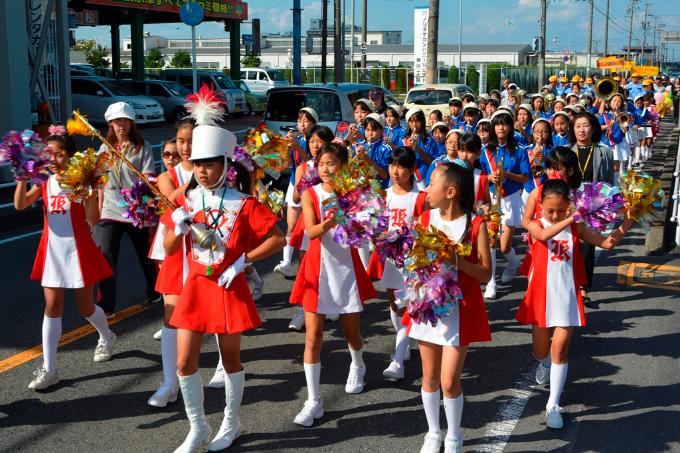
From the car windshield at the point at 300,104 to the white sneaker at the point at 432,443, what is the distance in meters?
9.75

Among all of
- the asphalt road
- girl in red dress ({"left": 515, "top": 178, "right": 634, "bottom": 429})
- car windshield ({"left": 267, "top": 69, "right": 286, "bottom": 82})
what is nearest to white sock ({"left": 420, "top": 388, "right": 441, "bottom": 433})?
the asphalt road

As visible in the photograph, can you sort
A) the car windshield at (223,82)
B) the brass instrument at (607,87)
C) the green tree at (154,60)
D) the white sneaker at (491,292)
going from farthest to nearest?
1. the green tree at (154,60)
2. the car windshield at (223,82)
3. the brass instrument at (607,87)
4. the white sneaker at (491,292)

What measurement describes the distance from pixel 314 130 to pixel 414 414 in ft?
8.72

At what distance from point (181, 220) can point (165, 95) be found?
25.9 meters

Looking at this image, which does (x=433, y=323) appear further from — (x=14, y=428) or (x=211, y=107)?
(x=14, y=428)

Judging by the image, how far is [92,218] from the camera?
5.09m

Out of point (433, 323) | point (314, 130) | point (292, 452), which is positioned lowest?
point (292, 452)

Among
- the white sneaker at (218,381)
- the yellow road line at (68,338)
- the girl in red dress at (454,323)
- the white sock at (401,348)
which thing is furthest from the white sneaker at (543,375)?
the yellow road line at (68,338)

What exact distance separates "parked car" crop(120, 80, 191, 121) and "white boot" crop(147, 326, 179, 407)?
2408 cm

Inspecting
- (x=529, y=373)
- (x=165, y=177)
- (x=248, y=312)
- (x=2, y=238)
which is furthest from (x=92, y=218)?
(x=2, y=238)

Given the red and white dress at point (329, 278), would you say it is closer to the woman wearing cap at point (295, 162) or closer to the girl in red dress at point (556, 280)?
the girl in red dress at point (556, 280)

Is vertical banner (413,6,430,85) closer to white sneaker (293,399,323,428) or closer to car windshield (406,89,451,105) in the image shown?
car windshield (406,89,451,105)

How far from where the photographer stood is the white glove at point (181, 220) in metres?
3.72

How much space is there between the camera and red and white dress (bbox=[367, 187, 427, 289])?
5309 millimetres
